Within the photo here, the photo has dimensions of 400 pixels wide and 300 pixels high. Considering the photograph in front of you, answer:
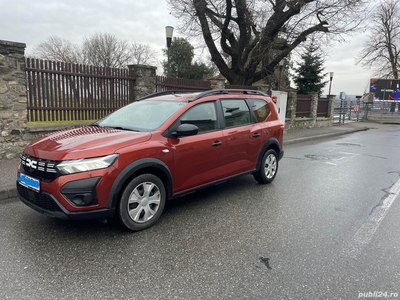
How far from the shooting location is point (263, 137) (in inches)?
219

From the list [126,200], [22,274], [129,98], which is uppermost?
[129,98]

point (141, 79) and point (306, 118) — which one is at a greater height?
point (141, 79)

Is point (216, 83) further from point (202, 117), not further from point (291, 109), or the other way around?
point (202, 117)

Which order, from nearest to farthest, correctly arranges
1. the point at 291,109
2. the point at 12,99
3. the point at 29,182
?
1. the point at 29,182
2. the point at 12,99
3. the point at 291,109

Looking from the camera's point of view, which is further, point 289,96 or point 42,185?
point 289,96

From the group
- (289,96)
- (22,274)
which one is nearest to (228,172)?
(22,274)

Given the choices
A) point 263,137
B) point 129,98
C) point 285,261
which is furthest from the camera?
point 129,98

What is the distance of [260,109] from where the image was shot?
19.0 feet

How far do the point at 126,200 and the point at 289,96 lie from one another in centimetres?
1449

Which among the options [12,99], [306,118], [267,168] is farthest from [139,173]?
[306,118]

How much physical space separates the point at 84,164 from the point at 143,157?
682 mm

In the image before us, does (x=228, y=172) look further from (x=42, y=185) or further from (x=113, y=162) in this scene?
(x=42, y=185)

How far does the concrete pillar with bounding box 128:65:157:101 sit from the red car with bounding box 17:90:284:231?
4329mm

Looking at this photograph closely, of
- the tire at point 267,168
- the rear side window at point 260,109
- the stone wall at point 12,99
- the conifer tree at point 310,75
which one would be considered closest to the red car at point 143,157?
the rear side window at point 260,109
